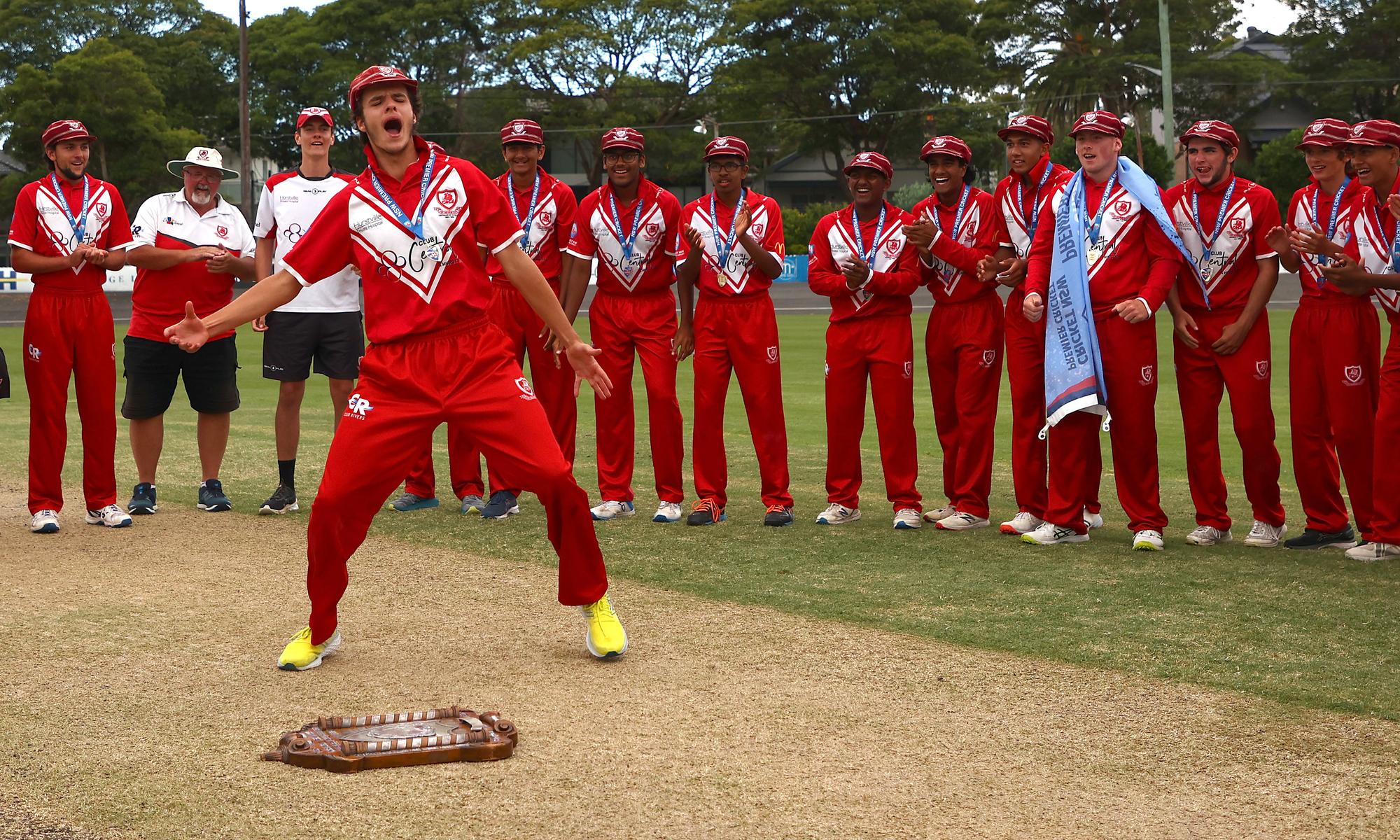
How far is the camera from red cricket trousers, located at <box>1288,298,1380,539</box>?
8219 millimetres

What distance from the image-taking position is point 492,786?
4.59m

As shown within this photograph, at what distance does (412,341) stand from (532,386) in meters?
3.85

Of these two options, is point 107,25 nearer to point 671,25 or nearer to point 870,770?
point 671,25

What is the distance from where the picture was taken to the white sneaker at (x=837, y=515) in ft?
30.8

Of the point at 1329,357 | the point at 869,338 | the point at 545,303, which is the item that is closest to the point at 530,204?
the point at 869,338

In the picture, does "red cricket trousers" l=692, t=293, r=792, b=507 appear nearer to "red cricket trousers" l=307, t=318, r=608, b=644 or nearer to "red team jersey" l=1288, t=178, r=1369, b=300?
"red team jersey" l=1288, t=178, r=1369, b=300

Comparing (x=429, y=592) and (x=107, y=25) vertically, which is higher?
→ (x=107, y=25)

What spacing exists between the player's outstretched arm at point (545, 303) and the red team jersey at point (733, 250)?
11.1 ft

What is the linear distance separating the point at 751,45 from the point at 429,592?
59.1 metres

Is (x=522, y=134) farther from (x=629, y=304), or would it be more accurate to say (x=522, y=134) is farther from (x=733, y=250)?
(x=733, y=250)

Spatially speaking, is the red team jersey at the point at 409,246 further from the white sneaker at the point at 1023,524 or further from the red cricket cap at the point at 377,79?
the white sneaker at the point at 1023,524

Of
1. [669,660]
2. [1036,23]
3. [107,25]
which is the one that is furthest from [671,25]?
[669,660]

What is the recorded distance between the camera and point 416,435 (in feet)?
19.4

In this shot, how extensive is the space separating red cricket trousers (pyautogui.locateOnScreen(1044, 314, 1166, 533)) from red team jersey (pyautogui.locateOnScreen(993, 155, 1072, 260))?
A: 2.76ft
